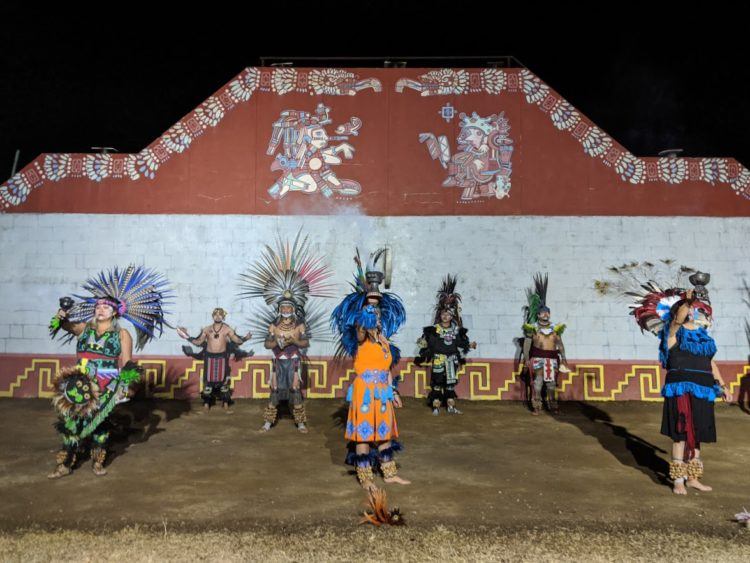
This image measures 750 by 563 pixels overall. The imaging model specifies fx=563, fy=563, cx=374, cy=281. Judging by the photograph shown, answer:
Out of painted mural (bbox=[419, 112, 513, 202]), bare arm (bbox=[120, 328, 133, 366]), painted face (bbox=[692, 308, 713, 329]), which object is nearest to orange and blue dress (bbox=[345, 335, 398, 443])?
bare arm (bbox=[120, 328, 133, 366])

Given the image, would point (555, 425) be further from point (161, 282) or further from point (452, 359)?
point (161, 282)

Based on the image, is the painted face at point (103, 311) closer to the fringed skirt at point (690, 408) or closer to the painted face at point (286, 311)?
the painted face at point (286, 311)

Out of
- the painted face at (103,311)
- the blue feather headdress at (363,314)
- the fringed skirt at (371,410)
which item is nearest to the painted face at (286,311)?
the blue feather headdress at (363,314)

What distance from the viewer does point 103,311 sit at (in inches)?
249

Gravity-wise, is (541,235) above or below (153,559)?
above

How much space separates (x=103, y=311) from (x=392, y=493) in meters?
3.75

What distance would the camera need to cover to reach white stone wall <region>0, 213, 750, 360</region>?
10711 millimetres

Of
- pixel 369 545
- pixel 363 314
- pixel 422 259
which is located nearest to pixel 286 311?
pixel 363 314

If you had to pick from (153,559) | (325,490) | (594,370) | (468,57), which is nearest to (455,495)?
(325,490)

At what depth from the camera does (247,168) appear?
11.1m

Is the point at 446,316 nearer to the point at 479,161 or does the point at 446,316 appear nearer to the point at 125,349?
the point at 479,161

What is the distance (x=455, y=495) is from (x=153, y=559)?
275 centimetres

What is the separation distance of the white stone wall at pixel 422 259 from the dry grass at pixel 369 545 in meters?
6.36

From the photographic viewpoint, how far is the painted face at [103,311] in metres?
6.31
